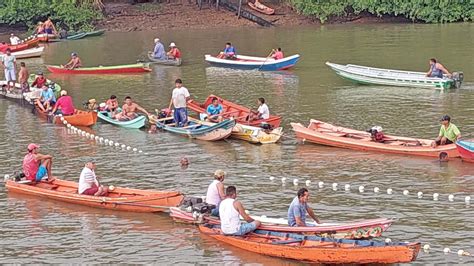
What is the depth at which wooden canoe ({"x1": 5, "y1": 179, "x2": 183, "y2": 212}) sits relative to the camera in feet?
73.8

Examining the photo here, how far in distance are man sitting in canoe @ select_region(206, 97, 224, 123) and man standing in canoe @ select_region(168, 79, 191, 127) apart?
0.87 meters

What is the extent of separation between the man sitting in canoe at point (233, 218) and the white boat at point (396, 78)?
67.9ft

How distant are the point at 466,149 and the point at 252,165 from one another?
6535 mm

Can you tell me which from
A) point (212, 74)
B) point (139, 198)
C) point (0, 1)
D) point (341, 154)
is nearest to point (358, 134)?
point (341, 154)

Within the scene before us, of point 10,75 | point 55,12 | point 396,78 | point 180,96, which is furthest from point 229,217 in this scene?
point 55,12

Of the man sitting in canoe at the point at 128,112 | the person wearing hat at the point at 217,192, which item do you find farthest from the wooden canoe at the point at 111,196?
the man sitting in canoe at the point at 128,112

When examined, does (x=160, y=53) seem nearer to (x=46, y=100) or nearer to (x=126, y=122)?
(x=46, y=100)

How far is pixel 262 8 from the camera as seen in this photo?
71.0 m

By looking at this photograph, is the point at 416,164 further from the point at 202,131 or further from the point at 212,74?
the point at 212,74

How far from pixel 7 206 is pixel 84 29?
46230mm

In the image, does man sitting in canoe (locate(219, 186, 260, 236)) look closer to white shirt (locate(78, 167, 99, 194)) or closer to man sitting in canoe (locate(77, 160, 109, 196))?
man sitting in canoe (locate(77, 160, 109, 196))

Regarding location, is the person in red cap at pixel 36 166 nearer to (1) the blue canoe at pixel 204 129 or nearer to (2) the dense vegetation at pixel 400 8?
(1) the blue canoe at pixel 204 129

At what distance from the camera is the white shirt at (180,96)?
31109 mm

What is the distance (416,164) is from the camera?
26.5 metres
